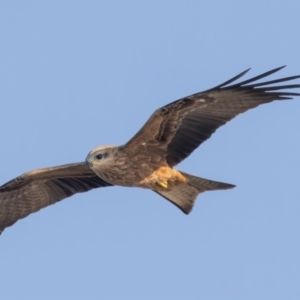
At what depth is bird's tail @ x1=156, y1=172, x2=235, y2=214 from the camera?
54.1 ft

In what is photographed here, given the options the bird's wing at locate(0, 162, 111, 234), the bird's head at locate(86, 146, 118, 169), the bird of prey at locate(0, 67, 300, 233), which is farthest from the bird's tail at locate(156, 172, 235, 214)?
the bird's wing at locate(0, 162, 111, 234)

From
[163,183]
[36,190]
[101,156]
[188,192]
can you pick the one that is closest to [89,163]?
[101,156]

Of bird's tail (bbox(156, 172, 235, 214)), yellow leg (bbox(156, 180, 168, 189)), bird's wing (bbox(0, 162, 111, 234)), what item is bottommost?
bird's tail (bbox(156, 172, 235, 214))

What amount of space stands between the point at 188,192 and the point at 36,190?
7.80ft

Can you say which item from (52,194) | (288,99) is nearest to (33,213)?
(52,194)

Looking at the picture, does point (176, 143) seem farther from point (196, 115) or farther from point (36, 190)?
point (36, 190)

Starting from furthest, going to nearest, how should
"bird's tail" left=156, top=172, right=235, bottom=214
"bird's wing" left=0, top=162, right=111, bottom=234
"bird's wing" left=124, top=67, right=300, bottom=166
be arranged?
"bird's wing" left=0, top=162, right=111, bottom=234, "bird's tail" left=156, top=172, right=235, bottom=214, "bird's wing" left=124, top=67, right=300, bottom=166

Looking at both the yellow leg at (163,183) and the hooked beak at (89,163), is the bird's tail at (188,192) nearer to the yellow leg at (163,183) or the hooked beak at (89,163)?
the yellow leg at (163,183)

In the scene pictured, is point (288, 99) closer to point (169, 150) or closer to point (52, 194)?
point (169, 150)

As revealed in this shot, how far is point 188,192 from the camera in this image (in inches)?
653

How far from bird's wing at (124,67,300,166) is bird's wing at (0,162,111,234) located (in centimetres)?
169

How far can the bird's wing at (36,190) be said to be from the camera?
1728cm

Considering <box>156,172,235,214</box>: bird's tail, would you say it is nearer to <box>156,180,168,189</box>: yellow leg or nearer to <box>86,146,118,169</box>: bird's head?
<box>156,180,168,189</box>: yellow leg

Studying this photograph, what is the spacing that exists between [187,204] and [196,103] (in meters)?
1.68
